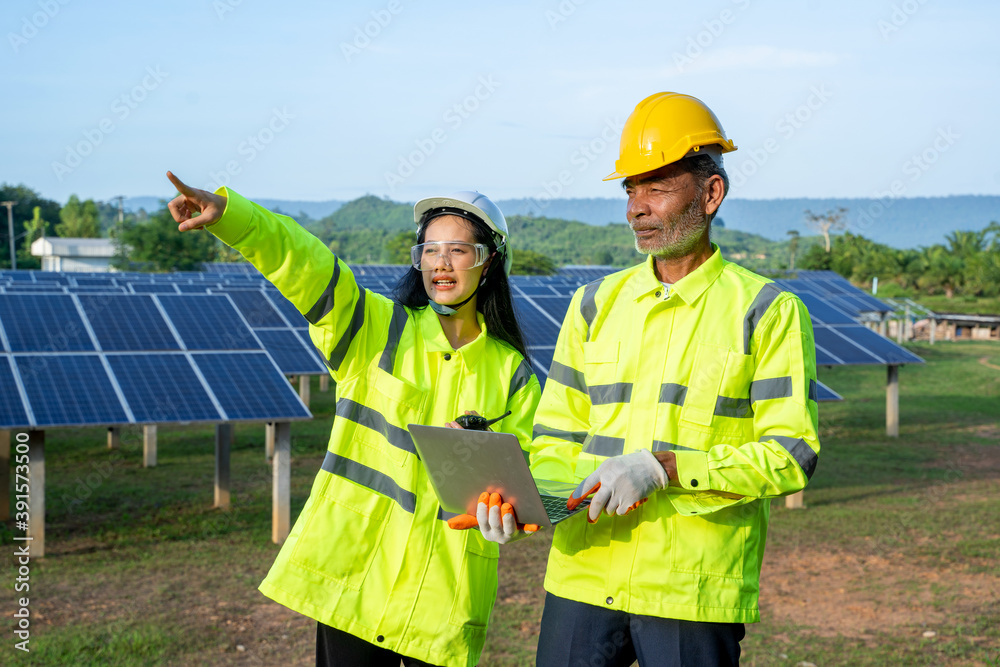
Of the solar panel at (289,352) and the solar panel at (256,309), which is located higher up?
the solar panel at (256,309)

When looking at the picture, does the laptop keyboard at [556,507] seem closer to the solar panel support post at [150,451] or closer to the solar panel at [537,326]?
the solar panel at [537,326]

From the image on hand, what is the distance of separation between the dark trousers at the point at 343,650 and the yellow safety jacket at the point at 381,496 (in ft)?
0.18

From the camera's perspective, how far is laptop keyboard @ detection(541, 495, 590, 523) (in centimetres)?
239

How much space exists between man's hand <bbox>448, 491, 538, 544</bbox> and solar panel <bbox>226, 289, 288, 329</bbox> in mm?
10684

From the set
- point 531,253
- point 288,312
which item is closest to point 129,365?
point 288,312

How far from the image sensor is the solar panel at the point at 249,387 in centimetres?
807

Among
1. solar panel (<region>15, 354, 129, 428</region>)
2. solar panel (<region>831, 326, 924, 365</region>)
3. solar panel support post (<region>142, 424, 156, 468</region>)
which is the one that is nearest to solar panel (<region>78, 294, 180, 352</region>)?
solar panel (<region>15, 354, 129, 428</region>)

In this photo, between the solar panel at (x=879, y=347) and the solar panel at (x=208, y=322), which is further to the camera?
the solar panel at (x=879, y=347)

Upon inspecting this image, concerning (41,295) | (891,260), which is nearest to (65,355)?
(41,295)

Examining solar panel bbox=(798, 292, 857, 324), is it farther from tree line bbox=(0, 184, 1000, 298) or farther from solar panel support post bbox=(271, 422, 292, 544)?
solar panel support post bbox=(271, 422, 292, 544)

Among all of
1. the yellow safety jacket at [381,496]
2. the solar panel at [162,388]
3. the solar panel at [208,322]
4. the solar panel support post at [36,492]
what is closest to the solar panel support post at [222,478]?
the solar panel at [208,322]

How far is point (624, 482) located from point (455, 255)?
1.06 m

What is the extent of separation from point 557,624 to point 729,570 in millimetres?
521

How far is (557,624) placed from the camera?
264cm
